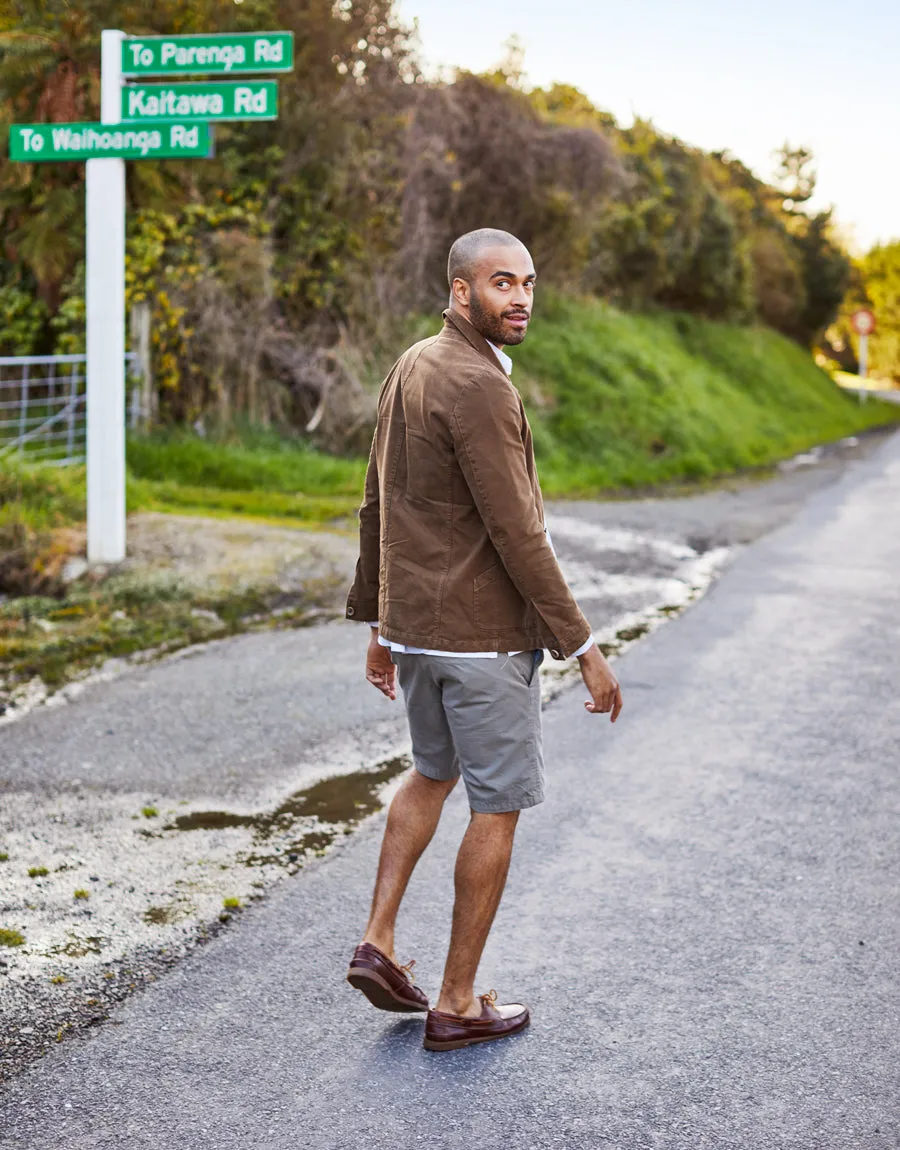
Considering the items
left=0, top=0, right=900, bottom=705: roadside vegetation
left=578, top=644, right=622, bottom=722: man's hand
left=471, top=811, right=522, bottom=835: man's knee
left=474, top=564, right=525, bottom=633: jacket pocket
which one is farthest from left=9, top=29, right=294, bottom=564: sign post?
left=471, top=811, right=522, bottom=835: man's knee

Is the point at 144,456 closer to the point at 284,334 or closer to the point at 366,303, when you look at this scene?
the point at 284,334

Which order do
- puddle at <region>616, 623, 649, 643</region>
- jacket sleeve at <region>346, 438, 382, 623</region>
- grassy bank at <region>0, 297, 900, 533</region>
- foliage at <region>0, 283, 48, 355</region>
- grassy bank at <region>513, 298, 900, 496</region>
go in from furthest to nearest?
grassy bank at <region>513, 298, 900, 496</region>, foliage at <region>0, 283, 48, 355</region>, grassy bank at <region>0, 297, 900, 533</region>, puddle at <region>616, 623, 649, 643</region>, jacket sleeve at <region>346, 438, 382, 623</region>

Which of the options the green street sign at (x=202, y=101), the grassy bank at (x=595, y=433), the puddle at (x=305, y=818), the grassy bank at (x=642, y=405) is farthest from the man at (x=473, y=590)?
the grassy bank at (x=642, y=405)

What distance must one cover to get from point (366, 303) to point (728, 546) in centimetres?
598

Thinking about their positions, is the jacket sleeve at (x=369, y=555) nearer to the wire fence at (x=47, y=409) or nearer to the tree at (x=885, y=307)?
the wire fence at (x=47, y=409)

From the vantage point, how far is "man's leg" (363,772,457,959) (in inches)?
147

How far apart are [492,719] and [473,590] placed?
0.34 metres

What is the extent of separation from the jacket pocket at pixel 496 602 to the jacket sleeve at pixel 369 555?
0.46m

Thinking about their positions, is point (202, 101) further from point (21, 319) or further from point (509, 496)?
point (21, 319)

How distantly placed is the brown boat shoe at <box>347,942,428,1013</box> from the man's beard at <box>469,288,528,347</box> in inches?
65.9

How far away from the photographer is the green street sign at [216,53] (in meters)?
8.79

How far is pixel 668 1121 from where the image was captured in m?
3.21

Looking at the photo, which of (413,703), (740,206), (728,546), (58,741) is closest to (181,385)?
(728,546)

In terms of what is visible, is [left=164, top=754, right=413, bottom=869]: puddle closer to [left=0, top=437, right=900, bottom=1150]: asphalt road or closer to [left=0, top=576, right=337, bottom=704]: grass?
[left=0, top=437, right=900, bottom=1150]: asphalt road
